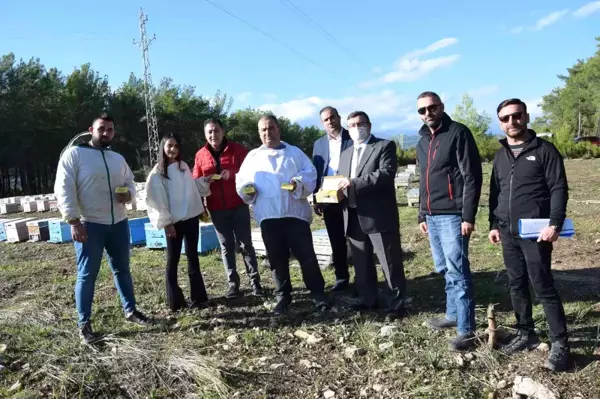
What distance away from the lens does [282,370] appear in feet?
11.6

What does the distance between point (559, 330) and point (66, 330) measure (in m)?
4.09

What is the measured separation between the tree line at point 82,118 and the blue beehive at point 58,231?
22.4 metres

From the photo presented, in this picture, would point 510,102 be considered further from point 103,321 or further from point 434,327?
point 103,321

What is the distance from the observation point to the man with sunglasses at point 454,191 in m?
3.50

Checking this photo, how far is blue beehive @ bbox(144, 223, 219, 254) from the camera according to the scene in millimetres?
7715

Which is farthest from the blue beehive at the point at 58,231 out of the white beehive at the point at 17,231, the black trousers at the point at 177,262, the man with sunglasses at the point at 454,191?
the man with sunglasses at the point at 454,191

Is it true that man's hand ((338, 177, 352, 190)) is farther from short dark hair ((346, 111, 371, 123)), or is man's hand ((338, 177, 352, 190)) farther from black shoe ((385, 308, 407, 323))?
black shoe ((385, 308, 407, 323))

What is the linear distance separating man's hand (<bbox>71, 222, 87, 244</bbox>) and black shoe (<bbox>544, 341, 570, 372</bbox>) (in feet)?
12.2

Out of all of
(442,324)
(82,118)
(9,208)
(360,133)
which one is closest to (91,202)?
(360,133)

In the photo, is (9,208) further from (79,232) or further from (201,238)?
(79,232)

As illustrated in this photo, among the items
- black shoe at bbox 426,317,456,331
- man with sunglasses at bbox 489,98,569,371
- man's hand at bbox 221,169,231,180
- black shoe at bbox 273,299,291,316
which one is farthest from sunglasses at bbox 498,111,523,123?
man's hand at bbox 221,169,231,180

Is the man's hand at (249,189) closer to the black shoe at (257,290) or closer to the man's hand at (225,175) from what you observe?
the man's hand at (225,175)

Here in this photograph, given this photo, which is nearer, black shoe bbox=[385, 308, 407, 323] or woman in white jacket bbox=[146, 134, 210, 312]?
black shoe bbox=[385, 308, 407, 323]

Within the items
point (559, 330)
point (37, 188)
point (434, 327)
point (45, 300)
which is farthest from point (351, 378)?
point (37, 188)
